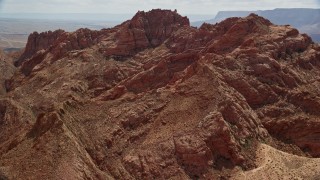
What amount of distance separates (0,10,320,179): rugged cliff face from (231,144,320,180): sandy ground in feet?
4.11

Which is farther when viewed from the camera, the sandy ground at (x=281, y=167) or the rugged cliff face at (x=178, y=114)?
the rugged cliff face at (x=178, y=114)

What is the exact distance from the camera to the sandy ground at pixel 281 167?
7369cm

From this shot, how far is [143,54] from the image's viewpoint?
13925cm

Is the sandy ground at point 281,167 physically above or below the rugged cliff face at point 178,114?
below

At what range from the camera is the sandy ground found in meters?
73.7

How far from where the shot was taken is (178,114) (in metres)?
86.1

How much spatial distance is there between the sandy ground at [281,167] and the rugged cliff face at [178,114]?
1.25 m

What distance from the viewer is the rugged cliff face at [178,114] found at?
75.2m

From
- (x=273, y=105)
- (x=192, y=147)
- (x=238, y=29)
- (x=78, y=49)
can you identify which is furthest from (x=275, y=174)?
(x=78, y=49)

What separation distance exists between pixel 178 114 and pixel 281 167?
821 inches

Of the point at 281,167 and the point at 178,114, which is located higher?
the point at 178,114

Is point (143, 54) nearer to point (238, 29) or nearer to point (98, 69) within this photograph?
point (98, 69)

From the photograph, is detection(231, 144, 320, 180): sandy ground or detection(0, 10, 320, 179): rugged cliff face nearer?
detection(231, 144, 320, 180): sandy ground

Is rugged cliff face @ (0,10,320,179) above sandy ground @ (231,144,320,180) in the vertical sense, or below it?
above
